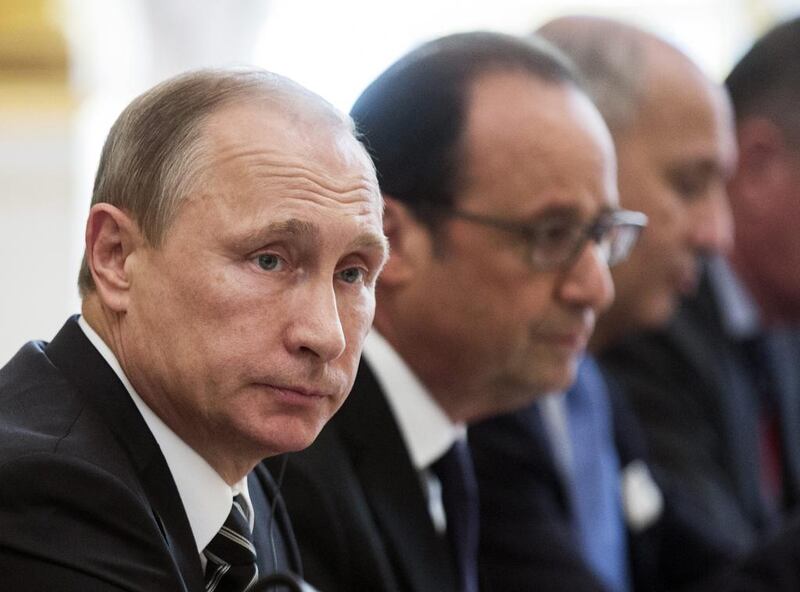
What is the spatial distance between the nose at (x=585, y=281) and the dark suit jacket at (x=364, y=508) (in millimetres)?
394

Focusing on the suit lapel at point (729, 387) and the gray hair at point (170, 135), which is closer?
the gray hair at point (170, 135)

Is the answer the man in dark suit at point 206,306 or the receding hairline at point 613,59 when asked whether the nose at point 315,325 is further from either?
the receding hairline at point 613,59

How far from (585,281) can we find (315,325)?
0.98 metres

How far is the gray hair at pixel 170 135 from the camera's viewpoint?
142cm

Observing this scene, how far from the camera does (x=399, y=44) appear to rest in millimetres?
6105

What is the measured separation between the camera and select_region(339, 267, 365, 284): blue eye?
1.51 metres

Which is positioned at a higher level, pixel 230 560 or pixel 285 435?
pixel 285 435

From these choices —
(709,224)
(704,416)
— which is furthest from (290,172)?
(704,416)

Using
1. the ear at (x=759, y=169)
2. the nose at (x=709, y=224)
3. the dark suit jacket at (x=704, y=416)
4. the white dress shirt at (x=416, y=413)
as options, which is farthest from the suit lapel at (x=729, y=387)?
the white dress shirt at (x=416, y=413)

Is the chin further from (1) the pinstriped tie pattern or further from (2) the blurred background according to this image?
(2) the blurred background

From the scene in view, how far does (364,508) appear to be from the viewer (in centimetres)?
198

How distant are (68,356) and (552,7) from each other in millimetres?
5832

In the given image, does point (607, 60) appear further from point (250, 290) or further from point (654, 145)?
point (250, 290)

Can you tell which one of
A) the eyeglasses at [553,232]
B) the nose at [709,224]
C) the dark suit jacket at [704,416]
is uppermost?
the eyeglasses at [553,232]
